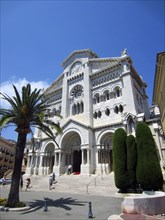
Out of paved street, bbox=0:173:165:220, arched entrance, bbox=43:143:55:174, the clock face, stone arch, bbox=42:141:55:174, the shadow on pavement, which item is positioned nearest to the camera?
paved street, bbox=0:173:165:220

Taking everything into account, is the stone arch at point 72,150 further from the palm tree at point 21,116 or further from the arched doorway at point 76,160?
the palm tree at point 21,116

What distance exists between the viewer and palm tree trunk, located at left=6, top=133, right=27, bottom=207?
392 inches

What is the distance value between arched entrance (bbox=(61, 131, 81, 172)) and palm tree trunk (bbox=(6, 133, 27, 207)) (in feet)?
51.6

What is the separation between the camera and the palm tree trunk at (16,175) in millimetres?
9961

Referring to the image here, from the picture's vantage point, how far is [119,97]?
2623 cm

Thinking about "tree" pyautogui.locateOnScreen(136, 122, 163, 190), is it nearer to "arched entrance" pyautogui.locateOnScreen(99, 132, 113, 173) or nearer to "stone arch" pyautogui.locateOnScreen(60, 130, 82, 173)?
"arched entrance" pyautogui.locateOnScreen(99, 132, 113, 173)

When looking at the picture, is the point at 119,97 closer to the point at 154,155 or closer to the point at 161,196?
the point at 154,155

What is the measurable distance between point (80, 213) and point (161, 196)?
4.32 meters

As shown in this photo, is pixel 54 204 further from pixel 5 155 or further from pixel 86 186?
pixel 5 155

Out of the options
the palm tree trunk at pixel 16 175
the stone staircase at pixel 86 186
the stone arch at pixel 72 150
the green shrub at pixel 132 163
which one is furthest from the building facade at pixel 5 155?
the green shrub at pixel 132 163

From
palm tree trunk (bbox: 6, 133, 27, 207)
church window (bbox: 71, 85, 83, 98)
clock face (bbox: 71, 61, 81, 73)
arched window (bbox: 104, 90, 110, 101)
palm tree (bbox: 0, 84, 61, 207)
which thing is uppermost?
clock face (bbox: 71, 61, 81, 73)

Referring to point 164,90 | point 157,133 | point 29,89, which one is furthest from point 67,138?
point 164,90

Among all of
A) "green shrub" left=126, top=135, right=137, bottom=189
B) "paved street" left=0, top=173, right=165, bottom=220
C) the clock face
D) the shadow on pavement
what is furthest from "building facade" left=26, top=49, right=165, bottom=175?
the shadow on pavement

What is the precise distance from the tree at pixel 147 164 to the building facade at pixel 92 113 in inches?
345
